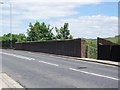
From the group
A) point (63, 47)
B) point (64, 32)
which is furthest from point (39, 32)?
point (63, 47)

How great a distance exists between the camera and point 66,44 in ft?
141

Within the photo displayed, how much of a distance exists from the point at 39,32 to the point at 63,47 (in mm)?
49332

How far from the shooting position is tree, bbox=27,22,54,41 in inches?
3615

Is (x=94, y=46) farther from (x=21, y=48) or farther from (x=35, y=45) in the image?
(x=21, y=48)

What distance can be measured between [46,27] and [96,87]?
262 feet

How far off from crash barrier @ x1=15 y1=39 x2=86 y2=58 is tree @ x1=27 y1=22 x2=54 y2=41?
3102cm

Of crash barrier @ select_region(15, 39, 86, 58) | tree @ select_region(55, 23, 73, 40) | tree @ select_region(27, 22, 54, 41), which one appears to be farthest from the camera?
tree @ select_region(27, 22, 54, 41)

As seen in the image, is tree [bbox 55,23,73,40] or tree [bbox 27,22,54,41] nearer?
tree [bbox 55,23,73,40]

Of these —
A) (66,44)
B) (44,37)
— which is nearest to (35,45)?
(66,44)

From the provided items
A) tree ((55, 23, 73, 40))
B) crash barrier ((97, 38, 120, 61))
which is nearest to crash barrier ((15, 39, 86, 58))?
crash barrier ((97, 38, 120, 61))

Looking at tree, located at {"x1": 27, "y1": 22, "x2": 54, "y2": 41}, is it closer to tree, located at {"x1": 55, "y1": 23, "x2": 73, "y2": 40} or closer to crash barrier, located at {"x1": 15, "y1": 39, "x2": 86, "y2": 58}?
tree, located at {"x1": 55, "y1": 23, "x2": 73, "y2": 40}

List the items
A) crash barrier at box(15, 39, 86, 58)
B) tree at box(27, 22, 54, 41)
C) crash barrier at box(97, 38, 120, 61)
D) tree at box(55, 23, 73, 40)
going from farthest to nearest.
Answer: tree at box(27, 22, 54, 41)
tree at box(55, 23, 73, 40)
crash barrier at box(15, 39, 86, 58)
crash barrier at box(97, 38, 120, 61)

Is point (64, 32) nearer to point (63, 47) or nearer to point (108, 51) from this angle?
point (63, 47)

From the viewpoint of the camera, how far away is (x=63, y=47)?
145 feet
